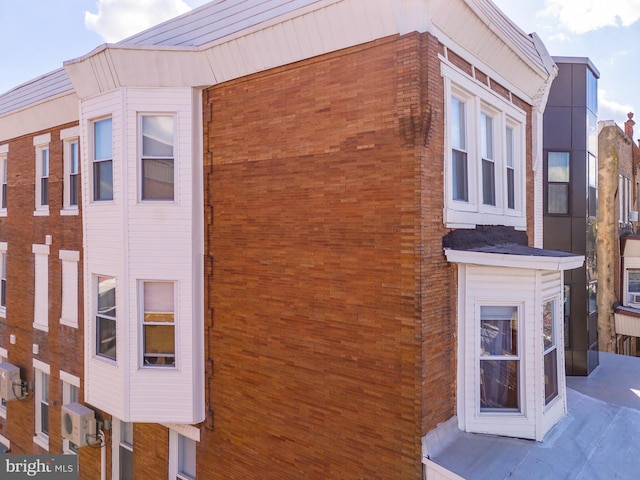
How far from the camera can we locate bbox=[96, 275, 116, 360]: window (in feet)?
29.0

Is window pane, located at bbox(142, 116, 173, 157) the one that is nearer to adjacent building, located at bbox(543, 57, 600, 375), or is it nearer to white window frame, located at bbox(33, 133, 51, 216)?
white window frame, located at bbox(33, 133, 51, 216)

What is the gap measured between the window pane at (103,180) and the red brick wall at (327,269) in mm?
2128

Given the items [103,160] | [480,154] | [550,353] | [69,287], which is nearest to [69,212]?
[69,287]

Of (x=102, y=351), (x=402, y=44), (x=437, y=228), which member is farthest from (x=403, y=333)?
(x=102, y=351)

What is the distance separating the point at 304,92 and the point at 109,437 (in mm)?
8629

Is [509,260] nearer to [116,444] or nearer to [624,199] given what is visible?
[116,444]

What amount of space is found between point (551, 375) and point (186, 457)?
6980 millimetres

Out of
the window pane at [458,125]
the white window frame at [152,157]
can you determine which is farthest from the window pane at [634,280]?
the white window frame at [152,157]

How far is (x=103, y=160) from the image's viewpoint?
891cm

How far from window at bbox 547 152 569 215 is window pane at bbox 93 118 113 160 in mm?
12671

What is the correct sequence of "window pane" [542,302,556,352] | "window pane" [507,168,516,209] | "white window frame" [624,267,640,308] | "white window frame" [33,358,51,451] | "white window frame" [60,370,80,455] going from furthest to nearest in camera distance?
"white window frame" [624,267,640,308] < "white window frame" [33,358,51,451] < "white window frame" [60,370,80,455] < "window pane" [507,168,516,209] < "window pane" [542,302,556,352]

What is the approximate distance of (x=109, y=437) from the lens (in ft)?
33.2

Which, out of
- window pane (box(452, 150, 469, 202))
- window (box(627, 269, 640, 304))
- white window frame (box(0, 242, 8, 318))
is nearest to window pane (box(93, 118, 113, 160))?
window pane (box(452, 150, 469, 202))

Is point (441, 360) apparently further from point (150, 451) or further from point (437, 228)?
point (150, 451)
